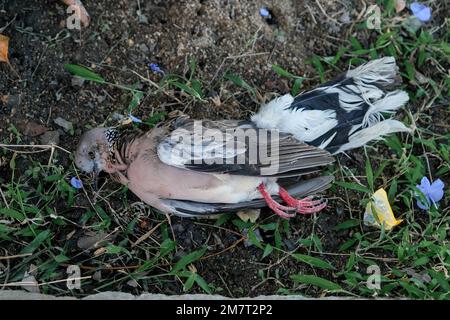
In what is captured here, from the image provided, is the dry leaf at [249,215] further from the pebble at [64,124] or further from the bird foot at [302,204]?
the pebble at [64,124]

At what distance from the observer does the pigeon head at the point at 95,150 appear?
4145 mm

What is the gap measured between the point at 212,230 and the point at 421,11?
89.5 inches

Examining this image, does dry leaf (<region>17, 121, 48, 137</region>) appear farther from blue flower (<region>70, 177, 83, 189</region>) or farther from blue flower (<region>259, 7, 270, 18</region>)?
blue flower (<region>259, 7, 270, 18</region>)

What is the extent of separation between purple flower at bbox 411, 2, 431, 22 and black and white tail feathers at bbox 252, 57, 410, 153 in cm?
61

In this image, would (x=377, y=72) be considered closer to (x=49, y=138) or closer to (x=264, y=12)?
(x=264, y=12)

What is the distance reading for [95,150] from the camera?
4156 mm

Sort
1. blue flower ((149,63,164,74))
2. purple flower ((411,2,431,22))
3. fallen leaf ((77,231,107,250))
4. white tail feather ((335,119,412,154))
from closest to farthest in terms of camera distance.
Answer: fallen leaf ((77,231,107,250)) < white tail feather ((335,119,412,154)) < blue flower ((149,63,164,74)) < purple flower ((411,2,431,22))

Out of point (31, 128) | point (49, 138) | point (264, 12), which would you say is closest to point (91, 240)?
point (49, 138)

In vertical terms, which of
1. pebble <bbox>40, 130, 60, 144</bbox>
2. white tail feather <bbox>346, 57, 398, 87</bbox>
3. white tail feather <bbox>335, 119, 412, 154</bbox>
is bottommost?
pebble <bbox>40, 130, 60, 144</bbox>

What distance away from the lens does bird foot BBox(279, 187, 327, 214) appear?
4.29 metres

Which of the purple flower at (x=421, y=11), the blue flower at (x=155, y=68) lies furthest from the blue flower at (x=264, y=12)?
the purple flower at (x=421, y=11)

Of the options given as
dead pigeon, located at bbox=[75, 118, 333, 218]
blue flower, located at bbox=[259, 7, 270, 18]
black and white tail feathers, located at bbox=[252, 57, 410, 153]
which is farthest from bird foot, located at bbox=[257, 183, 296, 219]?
blue flower, located at bbox=[259, 7, 270, 18]

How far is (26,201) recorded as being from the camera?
13.8 ft

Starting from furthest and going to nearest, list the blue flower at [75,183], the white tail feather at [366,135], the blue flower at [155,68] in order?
1. the blue flower at [155,68]
2. the white tail feather at [366,135]
3. the blue flower at [75,183]
